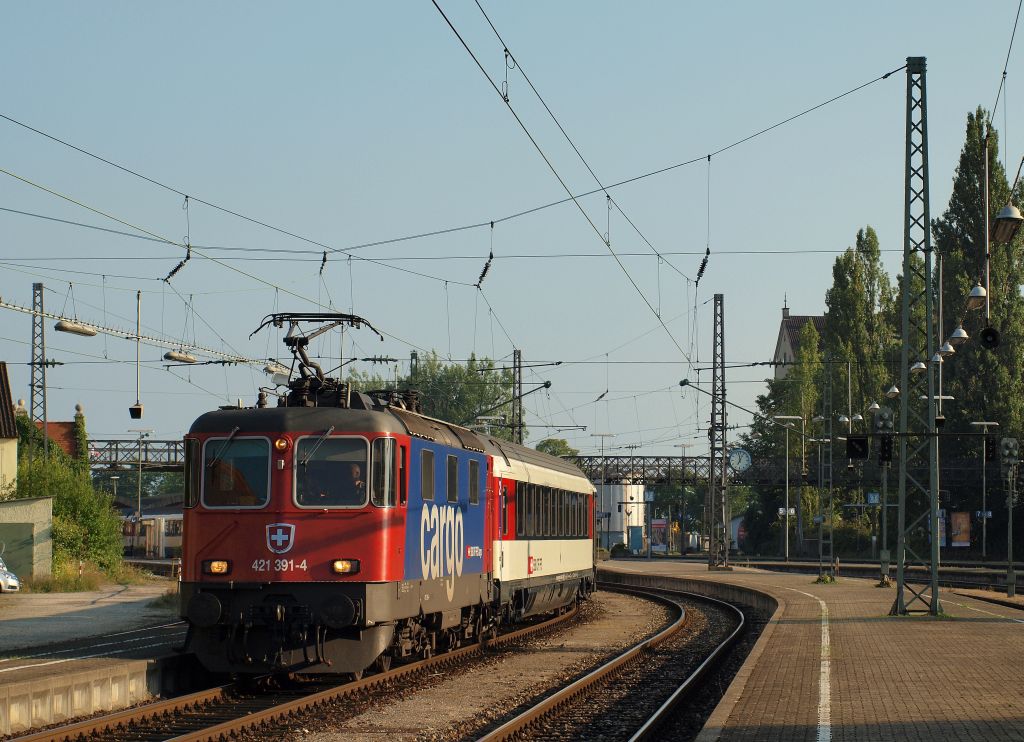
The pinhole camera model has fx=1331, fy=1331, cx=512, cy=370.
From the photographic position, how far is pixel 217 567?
14.8m

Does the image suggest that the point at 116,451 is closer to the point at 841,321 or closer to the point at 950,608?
the point at 841,321

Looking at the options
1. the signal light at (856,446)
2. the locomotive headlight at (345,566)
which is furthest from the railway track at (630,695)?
the signal light at (856,446)

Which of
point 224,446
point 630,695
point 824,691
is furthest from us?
point 630,695

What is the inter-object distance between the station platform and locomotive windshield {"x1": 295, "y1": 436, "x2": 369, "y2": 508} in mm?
2650

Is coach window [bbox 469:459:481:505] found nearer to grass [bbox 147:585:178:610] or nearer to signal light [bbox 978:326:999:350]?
signal light [bbox 978:326:999:350]

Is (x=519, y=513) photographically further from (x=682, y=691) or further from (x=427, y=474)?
(x=682, y=691)

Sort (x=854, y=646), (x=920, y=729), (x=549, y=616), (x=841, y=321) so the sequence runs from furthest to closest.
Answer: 1. (x=841, y=321)
2. (x=549, y=616)
3. (x=854, y=646)
4. (x=920, y=729)

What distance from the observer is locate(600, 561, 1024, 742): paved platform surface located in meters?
11.4

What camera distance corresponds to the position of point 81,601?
2948cm

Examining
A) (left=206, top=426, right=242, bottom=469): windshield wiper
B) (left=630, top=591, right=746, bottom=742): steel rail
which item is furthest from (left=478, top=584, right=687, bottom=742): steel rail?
(left=206, top=426, right=242, bottom=469): windshield wiper

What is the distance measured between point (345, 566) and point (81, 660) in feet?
11.6

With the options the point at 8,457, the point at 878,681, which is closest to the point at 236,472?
the point at 878,681

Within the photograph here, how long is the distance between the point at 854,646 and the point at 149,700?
407 inches

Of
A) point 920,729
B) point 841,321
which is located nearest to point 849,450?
point 920,729
